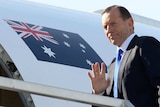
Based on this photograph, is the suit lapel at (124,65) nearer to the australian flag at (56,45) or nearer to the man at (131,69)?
the man at (131,69)

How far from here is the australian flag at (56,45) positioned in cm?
617

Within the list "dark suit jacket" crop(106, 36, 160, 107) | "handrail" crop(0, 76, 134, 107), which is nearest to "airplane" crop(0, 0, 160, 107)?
"dark suit jacket" crop(106, 36, 160, 107)

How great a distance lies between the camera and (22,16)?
21.5 ft

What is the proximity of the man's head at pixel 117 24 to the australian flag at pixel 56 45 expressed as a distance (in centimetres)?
232

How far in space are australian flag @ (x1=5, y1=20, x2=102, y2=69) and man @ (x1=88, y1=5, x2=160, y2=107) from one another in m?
2.34

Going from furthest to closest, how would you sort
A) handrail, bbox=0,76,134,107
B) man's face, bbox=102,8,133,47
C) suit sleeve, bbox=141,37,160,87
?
man's face, bbox=102,8,133,47 < suit sleeve, bbox=141,37,160,87 < handrail, bbox=0,76,134,107

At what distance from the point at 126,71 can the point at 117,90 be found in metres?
0.14

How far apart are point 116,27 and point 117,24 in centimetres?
3

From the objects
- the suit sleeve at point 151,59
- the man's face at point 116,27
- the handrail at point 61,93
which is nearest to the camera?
the handrail at point 61,93

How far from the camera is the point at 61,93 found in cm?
271

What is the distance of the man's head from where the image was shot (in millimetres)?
3779

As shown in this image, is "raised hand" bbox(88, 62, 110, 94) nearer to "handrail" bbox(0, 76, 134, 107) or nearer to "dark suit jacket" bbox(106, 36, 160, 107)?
"dark suit jacket" bbox(106, 36, 160, 107)

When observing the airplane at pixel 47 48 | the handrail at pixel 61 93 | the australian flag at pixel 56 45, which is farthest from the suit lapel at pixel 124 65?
the australian flag at pixel 56 45

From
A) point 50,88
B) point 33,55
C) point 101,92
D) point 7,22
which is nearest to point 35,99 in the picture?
point 33,55
